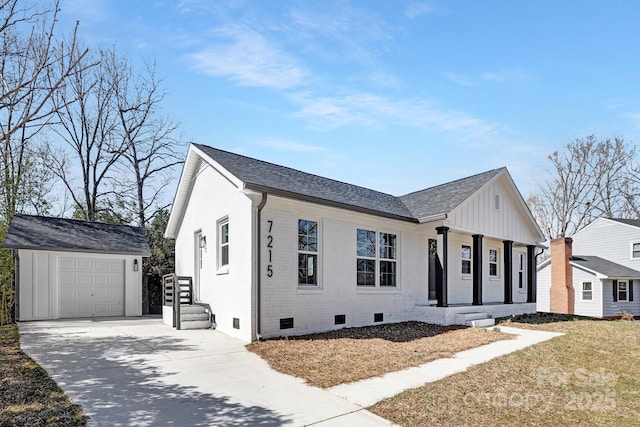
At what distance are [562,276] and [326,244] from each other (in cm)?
1811

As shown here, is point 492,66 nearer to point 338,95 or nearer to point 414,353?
point 338,95

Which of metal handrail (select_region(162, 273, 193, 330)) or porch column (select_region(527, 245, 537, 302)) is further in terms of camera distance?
porch column (select_region(527, 245, 537, 302))

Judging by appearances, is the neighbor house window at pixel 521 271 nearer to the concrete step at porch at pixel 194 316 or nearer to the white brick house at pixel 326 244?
the white brick house at pixel 326 244

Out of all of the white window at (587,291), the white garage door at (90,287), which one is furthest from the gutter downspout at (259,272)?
the white window at (587,291)

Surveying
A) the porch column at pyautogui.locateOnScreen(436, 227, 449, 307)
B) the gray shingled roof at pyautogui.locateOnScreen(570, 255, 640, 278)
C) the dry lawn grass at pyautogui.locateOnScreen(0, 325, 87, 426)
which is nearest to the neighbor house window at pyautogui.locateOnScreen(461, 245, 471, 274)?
the porch column at pyautogui.locateOnScreen(436, 227, 449, 307)

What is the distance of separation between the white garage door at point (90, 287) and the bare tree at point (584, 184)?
31788 mm

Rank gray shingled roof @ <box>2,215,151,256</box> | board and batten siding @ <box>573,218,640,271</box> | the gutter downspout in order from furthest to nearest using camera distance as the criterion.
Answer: board and batten siding @ <box>573,218,640,271</box> < gray shingled roof @ <box>2,215,151,256</box> < the gutter downspout

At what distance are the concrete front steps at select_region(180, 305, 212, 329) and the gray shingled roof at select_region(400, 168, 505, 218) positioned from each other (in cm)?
700

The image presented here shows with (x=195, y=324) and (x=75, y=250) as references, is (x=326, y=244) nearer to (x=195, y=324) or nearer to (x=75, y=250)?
(x=195, y=324)

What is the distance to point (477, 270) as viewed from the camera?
42.9 feet

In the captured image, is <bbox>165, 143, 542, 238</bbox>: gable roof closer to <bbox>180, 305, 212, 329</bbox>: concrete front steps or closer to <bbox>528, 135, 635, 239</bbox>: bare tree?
<bbox>180, 305, 212, 329</bbox>: concrete front steps

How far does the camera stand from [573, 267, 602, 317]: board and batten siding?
23.8 meters

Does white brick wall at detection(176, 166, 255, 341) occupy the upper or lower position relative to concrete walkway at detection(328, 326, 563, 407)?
upper

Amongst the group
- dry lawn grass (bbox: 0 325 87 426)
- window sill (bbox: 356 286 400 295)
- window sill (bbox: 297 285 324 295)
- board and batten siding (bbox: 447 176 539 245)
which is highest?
board and batten siding (bbox: 447 176 539 245)
